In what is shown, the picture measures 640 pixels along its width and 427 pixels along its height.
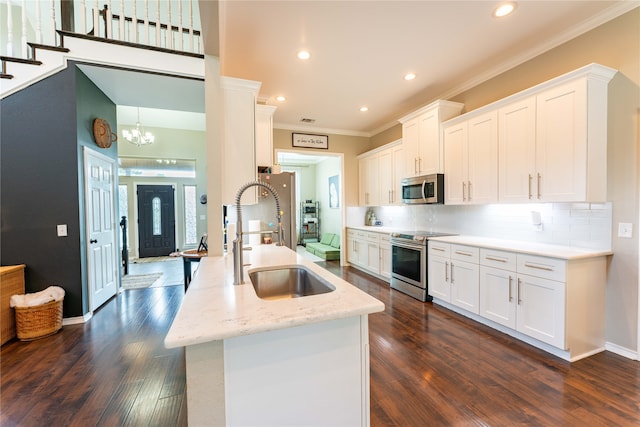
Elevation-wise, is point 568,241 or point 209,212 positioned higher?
point 209,212

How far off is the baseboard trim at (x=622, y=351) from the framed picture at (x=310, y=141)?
484 cm

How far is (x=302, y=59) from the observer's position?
3111mm

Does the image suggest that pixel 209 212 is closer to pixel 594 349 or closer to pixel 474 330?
pixel 474 330

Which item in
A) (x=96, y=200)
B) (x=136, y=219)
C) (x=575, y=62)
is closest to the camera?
(x=575, y=62)

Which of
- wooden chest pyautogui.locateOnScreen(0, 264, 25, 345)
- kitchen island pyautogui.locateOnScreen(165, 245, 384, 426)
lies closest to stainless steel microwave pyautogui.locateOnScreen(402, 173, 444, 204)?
kitchen island pyautogui.locateOnScreen(165, 245, 384, 426)

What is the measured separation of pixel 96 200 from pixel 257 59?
2.68m

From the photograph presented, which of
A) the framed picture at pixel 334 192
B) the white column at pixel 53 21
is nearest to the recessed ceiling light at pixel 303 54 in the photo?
the white column at pixel 53 21

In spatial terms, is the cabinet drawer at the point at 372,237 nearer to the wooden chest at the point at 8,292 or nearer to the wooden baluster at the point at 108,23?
the wooden baluster at the point at 108,23

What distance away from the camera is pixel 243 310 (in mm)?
1056

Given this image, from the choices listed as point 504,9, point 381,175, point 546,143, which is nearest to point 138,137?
point 381,175

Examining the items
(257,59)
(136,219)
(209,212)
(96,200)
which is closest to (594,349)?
(209,212)

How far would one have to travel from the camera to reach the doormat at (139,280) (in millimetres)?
4500

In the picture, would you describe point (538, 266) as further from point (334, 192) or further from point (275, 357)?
point (334, 192)

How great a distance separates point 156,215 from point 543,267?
8267 mm
